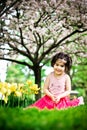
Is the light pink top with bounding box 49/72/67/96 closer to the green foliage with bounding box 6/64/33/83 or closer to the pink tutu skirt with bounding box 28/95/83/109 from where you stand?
the pink tutu skirt with bounding box 28/95/83/109

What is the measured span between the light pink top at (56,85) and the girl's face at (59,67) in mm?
118

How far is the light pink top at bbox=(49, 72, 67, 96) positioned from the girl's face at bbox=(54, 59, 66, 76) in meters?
0.12

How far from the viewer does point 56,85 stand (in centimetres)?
772

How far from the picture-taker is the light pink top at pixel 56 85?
303 inches

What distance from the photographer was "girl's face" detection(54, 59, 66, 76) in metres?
7.57

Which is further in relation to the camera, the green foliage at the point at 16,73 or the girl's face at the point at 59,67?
the green foliage at the point at 16,73

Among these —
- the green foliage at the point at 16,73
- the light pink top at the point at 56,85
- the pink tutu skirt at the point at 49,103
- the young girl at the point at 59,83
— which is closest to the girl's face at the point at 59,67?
the young girl at the point at 59,83

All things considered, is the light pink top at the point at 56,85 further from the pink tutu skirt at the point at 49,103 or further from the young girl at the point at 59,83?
the pink tutu skirt at the point at 49,103

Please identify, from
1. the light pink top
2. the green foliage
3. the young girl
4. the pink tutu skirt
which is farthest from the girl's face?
the green foliage

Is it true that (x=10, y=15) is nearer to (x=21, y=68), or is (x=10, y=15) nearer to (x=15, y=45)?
(x=15, y=45)

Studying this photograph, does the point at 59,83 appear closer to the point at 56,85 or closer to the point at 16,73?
the point at 56,85

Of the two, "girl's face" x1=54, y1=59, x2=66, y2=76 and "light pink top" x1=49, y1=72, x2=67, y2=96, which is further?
"light pink top" x1=49, y1=72, x2=67, y2=96

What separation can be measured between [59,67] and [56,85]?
405 mm

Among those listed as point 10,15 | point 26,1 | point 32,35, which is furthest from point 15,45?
point 26,1
